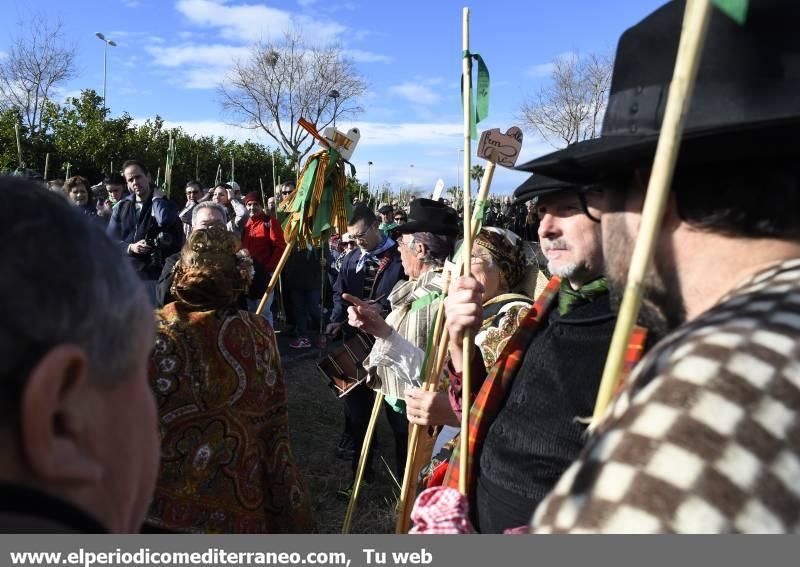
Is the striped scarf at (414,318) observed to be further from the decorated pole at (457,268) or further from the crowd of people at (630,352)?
the crowd of people at (630,352)

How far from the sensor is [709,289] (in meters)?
0.97

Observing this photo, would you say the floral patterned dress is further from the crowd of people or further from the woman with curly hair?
the crowd of people

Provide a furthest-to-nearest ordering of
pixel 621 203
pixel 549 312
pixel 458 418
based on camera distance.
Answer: pixel 458 418 → pixel 549 312 → pixel 621 203

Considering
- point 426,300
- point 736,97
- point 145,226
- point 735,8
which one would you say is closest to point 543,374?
point 736,97

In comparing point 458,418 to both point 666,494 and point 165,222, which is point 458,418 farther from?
point 165,222

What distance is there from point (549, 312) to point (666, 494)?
1493mm

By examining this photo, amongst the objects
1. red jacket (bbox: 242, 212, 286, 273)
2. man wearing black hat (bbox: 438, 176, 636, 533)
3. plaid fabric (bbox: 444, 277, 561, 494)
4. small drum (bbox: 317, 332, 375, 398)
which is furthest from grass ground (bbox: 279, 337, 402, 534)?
man wearing black hat (bbox: 438, 176, 636, 533)

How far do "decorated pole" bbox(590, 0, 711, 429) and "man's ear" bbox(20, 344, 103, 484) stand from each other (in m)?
0.66

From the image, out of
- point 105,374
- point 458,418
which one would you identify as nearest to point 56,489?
point 105,374

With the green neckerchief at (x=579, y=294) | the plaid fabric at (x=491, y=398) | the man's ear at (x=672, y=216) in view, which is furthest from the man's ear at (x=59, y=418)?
the green neckerchief at (x=579, y=294)

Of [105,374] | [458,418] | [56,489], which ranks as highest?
[105,374]

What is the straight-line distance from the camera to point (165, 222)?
6301 millimetres

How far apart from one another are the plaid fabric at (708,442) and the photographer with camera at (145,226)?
6.01 metres

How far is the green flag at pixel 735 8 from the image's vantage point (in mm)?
902
